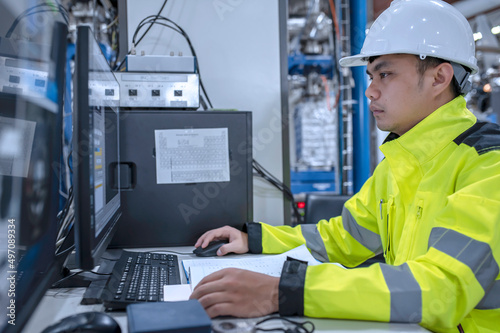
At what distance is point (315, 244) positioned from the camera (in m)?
1.19

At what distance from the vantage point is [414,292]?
656mm

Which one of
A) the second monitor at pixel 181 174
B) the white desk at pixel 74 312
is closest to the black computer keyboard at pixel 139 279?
the white desk at pixel 74 312

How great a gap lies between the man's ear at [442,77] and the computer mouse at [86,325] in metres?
0.91

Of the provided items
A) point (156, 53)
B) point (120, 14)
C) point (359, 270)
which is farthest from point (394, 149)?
point (120, 14)

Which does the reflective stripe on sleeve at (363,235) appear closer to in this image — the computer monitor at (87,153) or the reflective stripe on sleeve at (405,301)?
the reflective stripe on sleeve at (405,301)

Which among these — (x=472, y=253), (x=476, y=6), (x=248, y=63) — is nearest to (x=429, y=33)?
(x=472, y=253)

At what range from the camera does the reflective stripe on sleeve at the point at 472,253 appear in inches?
26.6

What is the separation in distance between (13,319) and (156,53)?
1283 millimetres

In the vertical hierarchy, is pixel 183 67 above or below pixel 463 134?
above

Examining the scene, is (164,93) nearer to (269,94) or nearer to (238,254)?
(269,94)

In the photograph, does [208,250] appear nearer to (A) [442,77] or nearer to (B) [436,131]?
(B) [436,131]

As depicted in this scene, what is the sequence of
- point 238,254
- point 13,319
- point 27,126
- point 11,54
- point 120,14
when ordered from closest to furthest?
point 13,319 < point 27,126 < point 11,54 < point 238,254 < point 120,14

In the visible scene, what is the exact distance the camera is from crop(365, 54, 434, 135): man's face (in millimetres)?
1003

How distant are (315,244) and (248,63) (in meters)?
0.88
